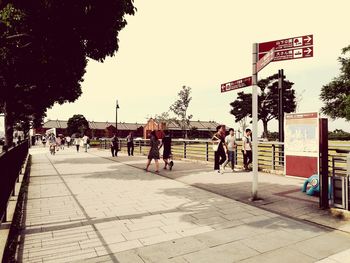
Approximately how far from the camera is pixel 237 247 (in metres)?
3.61

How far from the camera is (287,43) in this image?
214 inches

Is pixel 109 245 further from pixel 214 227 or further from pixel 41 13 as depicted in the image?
pixel 41 13

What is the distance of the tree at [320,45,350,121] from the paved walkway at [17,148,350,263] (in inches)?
1440

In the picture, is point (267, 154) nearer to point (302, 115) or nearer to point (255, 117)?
point (302, 115)

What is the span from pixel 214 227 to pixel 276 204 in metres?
1.96

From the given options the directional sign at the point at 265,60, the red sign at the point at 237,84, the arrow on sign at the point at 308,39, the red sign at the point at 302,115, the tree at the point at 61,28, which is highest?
the tree at the point at 61,28

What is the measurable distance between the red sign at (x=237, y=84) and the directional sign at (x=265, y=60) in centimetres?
39

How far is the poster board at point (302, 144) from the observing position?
805 centimetres

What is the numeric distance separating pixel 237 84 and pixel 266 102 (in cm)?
6266

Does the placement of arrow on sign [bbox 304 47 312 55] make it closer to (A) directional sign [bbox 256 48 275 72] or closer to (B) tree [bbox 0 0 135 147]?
(A) directional sign [bbox 256 48 275 72]

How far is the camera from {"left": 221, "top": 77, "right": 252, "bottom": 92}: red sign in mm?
6295

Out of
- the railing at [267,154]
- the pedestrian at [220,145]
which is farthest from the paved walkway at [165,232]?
the pedestrian at [220,145]

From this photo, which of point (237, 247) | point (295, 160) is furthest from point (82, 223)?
point (295, 160)

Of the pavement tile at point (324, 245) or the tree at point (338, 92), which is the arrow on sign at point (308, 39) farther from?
the tree at point (338, 92)
